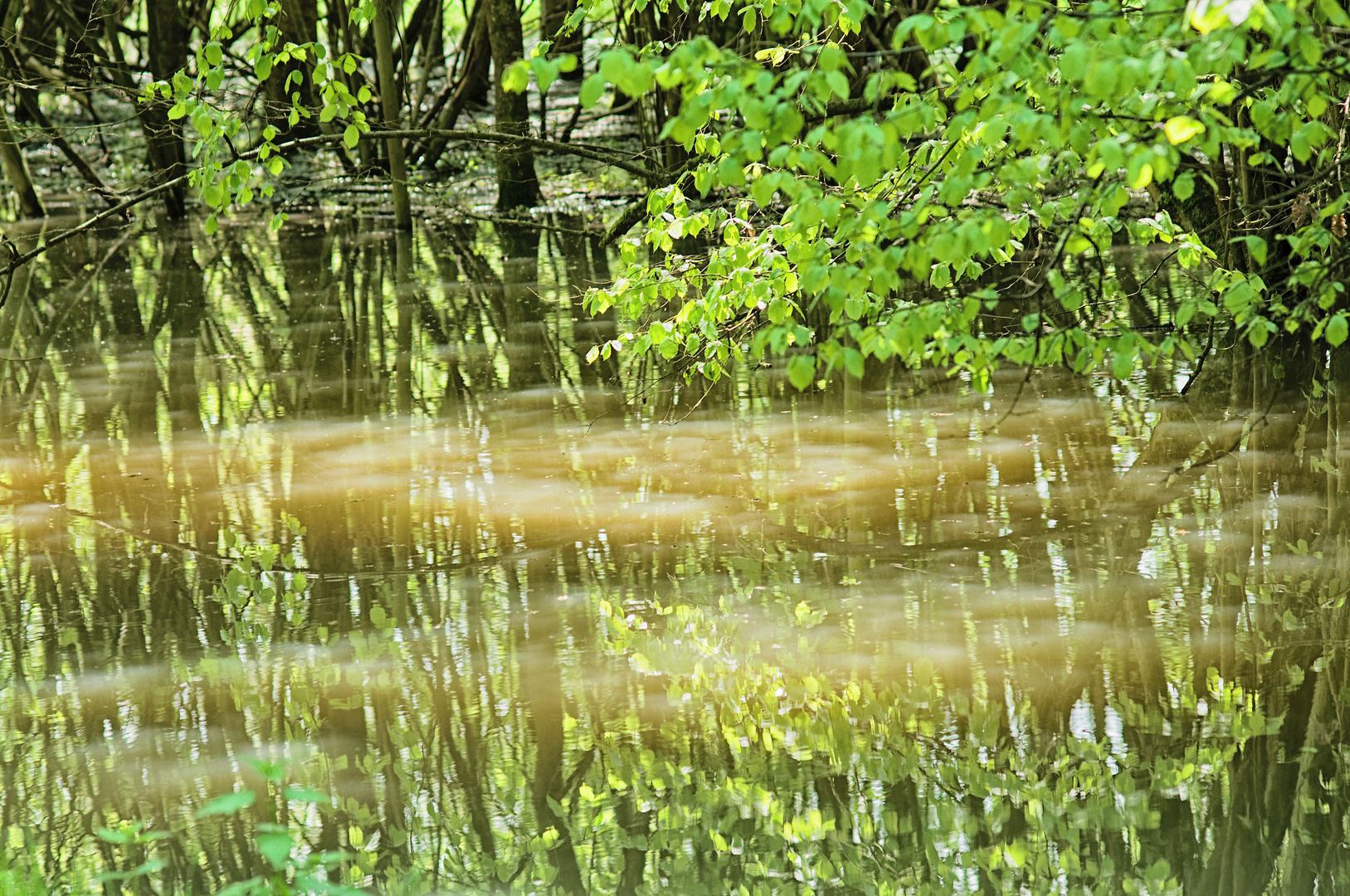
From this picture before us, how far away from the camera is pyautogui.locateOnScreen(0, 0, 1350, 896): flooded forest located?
346cm

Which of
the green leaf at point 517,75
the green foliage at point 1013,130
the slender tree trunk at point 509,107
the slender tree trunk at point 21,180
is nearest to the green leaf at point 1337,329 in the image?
the green foliage at point 1013,130

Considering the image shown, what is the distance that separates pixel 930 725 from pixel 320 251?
12.8m

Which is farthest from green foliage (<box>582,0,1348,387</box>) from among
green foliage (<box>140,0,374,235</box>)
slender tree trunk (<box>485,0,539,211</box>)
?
slender tree trunk (<box>485,0,539,211</box>)

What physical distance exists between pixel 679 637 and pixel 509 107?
42.9 feet

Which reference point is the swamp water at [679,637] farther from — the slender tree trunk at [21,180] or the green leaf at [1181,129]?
the slender tree trunk at [21,180]

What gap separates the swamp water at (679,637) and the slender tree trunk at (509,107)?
744cm

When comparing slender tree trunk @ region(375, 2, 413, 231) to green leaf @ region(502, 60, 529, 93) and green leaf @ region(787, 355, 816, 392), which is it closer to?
green leaf @ region(502, 60, 529, 93)

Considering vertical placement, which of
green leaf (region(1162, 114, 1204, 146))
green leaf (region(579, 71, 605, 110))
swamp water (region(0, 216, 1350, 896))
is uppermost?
green leaf (region(579, 71, 605, 110))

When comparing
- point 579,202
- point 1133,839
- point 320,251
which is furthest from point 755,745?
point 579,202

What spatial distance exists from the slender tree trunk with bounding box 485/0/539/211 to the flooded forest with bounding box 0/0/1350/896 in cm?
727

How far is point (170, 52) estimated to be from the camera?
18031 millimetres

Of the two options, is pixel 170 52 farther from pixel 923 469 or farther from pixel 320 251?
pixel 923 469

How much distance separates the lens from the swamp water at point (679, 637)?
145 inches

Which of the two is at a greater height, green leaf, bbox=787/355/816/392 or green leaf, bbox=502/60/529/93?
green leaf, bbox=502/60/529/93
